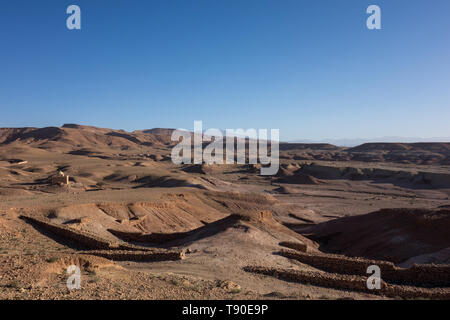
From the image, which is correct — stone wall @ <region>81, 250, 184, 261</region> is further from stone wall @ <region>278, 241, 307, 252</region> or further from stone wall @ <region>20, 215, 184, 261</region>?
stone wall @ <region>278, 241, 307, 252</region>

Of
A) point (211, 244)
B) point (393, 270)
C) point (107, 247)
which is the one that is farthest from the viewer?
point (211, 244)

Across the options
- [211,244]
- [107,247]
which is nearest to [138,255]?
[107,247]

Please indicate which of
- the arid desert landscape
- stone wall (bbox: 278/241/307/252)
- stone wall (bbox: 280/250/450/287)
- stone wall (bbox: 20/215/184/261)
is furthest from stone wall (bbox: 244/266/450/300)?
stone wall (bbox: 278/241/307/252)

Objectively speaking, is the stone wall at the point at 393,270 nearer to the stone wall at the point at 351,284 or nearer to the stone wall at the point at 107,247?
the stone wall at the point at 351,284

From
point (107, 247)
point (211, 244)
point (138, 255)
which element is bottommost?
point (211, 244)

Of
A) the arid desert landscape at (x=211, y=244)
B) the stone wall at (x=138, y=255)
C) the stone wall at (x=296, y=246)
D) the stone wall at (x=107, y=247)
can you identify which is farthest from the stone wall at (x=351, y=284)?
the stone wall at (x=296, y=246)

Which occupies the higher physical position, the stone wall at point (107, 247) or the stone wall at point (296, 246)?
the stone wall at point (107, 247)

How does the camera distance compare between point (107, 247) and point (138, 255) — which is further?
A: point (107, 247)

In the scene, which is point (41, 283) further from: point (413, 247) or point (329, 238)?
point (329, 238)

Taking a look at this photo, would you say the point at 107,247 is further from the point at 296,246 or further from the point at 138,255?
the point at 296,246

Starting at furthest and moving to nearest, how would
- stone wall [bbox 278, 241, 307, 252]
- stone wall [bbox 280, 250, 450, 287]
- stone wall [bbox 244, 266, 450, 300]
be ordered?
1. stone wall [bbox 278, 241, 307, 252]
2. stone wall [bbox 280, 250, 450, 287]
3. stone wall [bbox 244, 266, 450, 300]
